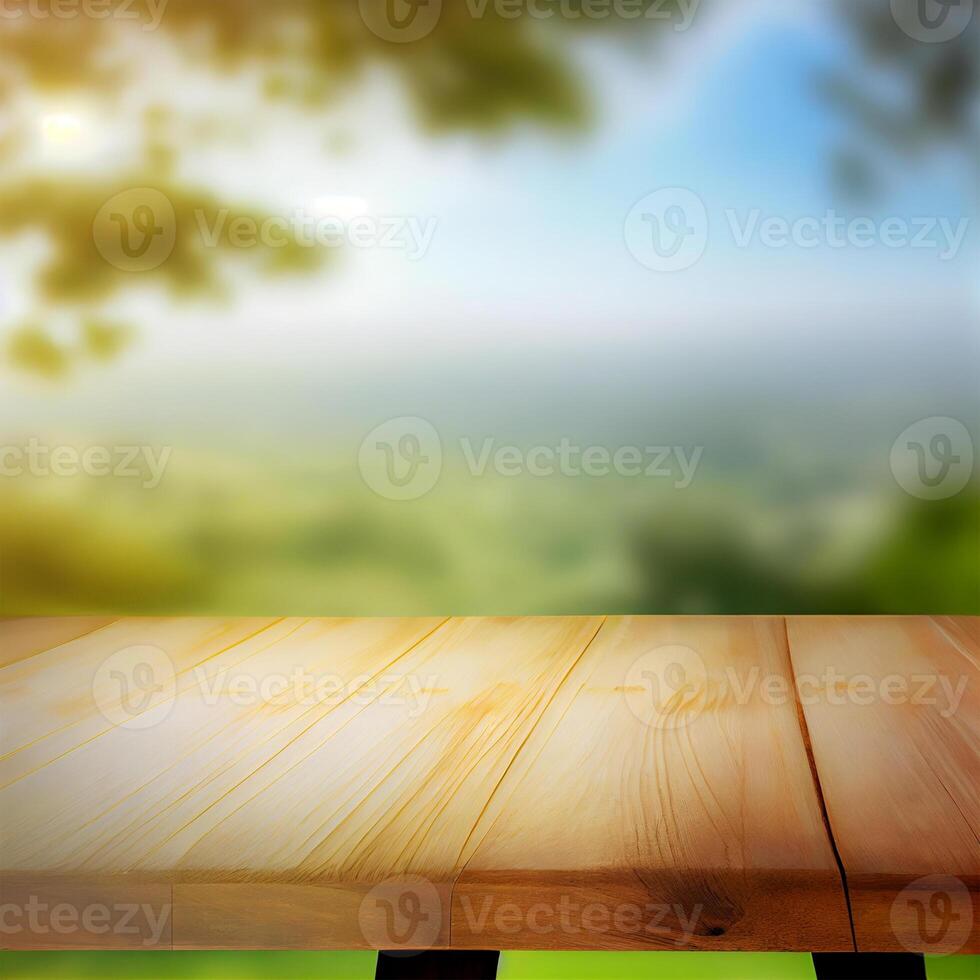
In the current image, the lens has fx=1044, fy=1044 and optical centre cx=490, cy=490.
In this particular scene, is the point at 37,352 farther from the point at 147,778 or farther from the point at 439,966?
the point at 439,966

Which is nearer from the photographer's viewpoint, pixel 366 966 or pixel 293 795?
pixel 293 795

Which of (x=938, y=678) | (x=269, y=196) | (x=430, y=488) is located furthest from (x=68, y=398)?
(x=938, y=678)

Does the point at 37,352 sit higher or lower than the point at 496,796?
higher

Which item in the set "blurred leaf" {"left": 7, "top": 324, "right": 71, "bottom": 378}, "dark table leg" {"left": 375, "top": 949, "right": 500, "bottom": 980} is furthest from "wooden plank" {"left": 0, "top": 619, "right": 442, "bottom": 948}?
"blurred leaf" {"left": 7, "top": 324, "right": 71, "bottom": 378}

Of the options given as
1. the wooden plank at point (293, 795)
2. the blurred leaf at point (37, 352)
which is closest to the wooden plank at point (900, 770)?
the wooden plank at point (293, 795)

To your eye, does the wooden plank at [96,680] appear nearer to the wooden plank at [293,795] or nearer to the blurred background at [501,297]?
the wooden plank at [293,795]

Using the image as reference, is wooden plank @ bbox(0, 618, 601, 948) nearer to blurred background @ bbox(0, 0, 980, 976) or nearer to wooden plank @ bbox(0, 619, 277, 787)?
wooden plank @ bbox(0, 619, 277, 787)

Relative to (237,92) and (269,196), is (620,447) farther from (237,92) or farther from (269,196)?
(237,92)

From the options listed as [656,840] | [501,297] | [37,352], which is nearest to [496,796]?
[656,840]

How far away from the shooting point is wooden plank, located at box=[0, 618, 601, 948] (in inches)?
27.2

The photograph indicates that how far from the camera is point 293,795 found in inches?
32.7

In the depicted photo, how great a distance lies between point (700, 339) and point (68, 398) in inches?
39.4

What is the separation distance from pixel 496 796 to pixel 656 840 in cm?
14

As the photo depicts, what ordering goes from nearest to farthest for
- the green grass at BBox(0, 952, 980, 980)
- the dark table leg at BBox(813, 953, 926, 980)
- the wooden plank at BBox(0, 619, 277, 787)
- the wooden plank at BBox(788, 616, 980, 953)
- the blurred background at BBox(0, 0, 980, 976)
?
1. the wooden plank at BBox(788, 616, 980, 953)
2. the dark table leg at BBox(813, 953, 926, 980)
3. the wooden plank at BBox(0, 619, 277, 787)
4. the green grass at BBox(0, 952, 980, 980)
5. the blurred background at BBox(0, 0, 980, 976)
